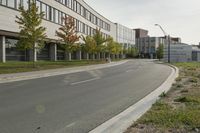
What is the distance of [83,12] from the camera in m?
75.0

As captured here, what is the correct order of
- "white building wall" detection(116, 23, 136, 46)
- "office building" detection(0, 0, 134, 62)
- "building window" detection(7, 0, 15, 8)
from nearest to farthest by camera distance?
"office building" detection(0, 0, 134, 62)
"building window" detection(7, 0, 15, 8)
"white building wall" detection(116, 23, 136, 46)

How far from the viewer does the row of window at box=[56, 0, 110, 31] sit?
6254 cm

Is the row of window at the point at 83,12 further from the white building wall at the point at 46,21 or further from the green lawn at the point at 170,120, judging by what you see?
the green lawn at the point at 170,120

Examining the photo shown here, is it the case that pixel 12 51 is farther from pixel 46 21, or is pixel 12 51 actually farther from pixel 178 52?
pixel 178 52

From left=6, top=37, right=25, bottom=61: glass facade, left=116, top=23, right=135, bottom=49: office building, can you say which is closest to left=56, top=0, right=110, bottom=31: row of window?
left=6, top=37, right=25, bottom=61: glass facade

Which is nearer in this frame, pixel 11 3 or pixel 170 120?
pixel 170 120

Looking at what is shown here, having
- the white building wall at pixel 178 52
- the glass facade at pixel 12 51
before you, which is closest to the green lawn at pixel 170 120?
the glass facade at pixel 12 51

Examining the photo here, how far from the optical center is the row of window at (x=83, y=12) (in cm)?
6254

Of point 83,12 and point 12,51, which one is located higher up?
point 83,12

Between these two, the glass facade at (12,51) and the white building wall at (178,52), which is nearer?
the glass facade at (12,51)

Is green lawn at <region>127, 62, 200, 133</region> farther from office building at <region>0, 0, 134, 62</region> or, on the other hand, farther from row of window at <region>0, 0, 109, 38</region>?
row of window at <region>0, 0, 109, 38</region>

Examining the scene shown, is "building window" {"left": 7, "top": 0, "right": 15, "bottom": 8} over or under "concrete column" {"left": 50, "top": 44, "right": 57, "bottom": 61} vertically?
over

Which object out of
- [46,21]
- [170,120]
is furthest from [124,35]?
[170,120]

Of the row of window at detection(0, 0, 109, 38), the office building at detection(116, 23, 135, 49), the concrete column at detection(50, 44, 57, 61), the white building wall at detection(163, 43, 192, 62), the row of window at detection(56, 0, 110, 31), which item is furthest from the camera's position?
the office building at detection(116, 23, 135, 49)
